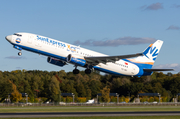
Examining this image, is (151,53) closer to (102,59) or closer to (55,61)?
(102,59)

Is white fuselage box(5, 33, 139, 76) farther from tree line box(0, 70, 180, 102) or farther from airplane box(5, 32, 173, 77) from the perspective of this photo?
tree line box(0, 70, 180, 102)

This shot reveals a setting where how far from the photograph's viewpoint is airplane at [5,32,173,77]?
2377 inches

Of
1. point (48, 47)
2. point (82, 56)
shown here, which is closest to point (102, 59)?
point (82, 56)

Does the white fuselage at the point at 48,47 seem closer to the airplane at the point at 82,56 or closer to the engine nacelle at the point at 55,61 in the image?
the airplane at the point at 82,56

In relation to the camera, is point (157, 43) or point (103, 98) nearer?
point (157, 43)

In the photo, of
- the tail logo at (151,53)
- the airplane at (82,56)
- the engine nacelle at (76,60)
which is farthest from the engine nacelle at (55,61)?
the tail logo at (151,53)

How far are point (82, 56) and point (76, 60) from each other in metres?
2.71

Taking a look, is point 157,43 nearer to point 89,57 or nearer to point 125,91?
point 89,57

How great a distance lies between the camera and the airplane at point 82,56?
60375mm

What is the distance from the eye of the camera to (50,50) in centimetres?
6141

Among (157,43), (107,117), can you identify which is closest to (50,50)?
(107,117)

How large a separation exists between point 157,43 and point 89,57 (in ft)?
77.3

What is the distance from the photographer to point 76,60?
6338cm

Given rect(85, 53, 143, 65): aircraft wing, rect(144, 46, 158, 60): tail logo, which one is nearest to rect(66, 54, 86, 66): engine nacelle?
rect(85, 53, 143, 65): aircraft wing
